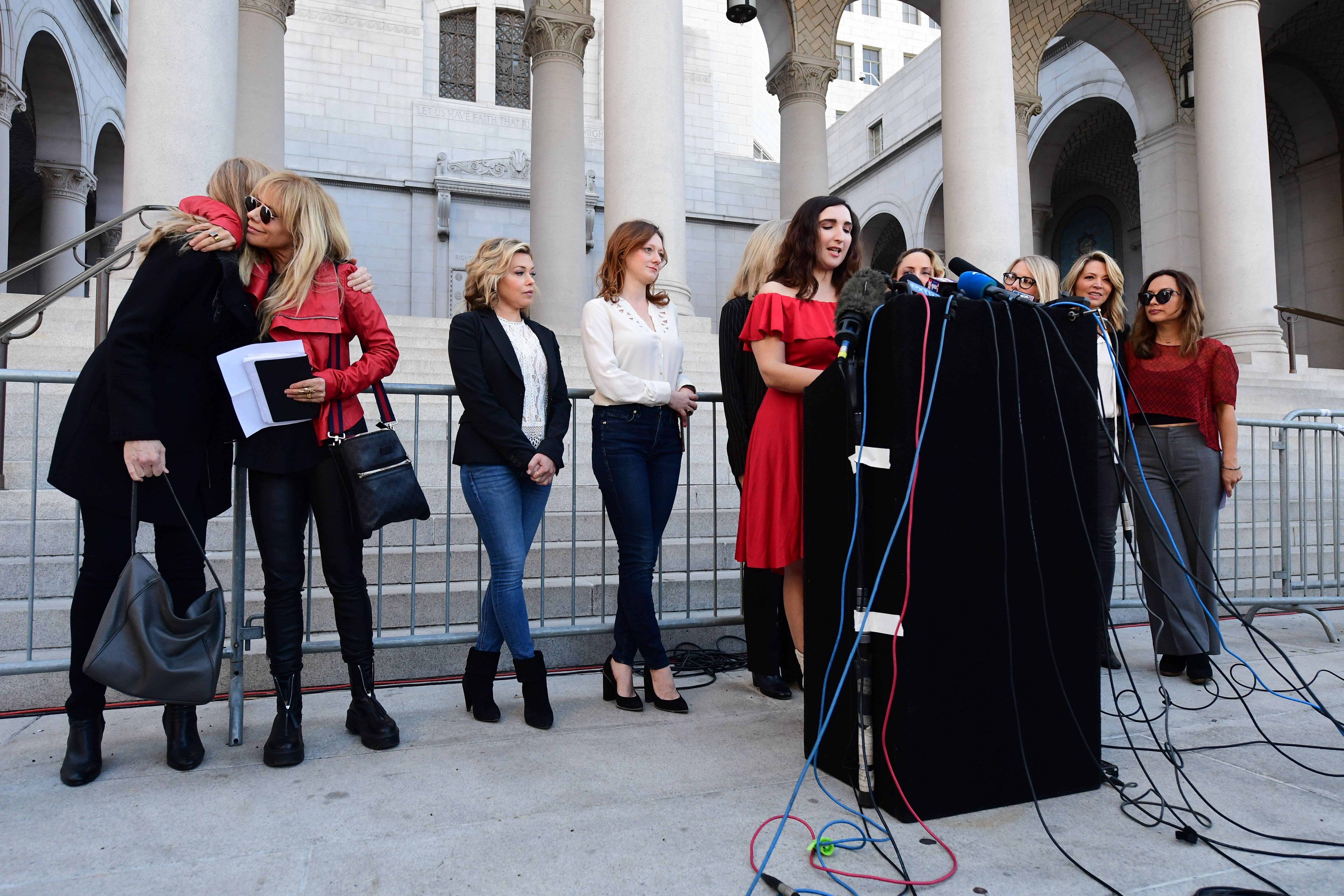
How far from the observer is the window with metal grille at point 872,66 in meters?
35.1

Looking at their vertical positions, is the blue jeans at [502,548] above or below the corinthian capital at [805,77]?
below

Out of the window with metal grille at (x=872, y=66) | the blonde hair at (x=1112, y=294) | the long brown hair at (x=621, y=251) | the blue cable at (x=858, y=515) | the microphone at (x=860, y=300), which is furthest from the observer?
the window with metal grille at (x=872, y=66)

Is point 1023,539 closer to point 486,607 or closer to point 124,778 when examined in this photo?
point 486,607

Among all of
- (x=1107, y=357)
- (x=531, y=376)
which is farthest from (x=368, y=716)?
(x=1107, y=357)

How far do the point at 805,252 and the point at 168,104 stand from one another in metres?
6.14

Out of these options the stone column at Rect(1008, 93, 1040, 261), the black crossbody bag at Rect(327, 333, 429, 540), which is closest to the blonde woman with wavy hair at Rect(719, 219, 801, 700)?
the black crossbody bag at Rect(327, 333, 429, 540)

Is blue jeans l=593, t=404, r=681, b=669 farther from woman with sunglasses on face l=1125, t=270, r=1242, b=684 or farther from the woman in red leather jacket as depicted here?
woman with sunglasses on face l=1125, t=270, r=1242, b=684

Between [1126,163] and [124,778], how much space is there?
940 inches

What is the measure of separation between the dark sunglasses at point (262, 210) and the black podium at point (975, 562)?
214 centimetres

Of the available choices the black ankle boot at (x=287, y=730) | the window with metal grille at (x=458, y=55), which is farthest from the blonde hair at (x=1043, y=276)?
the window with metal grille at (x=458, y=55)

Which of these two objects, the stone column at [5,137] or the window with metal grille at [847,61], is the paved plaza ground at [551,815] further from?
the window with metal grille at [847,61]

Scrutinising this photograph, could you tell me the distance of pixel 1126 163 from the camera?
68.6 ft

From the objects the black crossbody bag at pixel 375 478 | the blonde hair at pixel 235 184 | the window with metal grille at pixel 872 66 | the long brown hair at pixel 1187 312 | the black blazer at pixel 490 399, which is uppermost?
the window with metal grille at pixel 872 66

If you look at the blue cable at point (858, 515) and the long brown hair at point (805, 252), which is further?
the long brown hair at point (805, 252)
